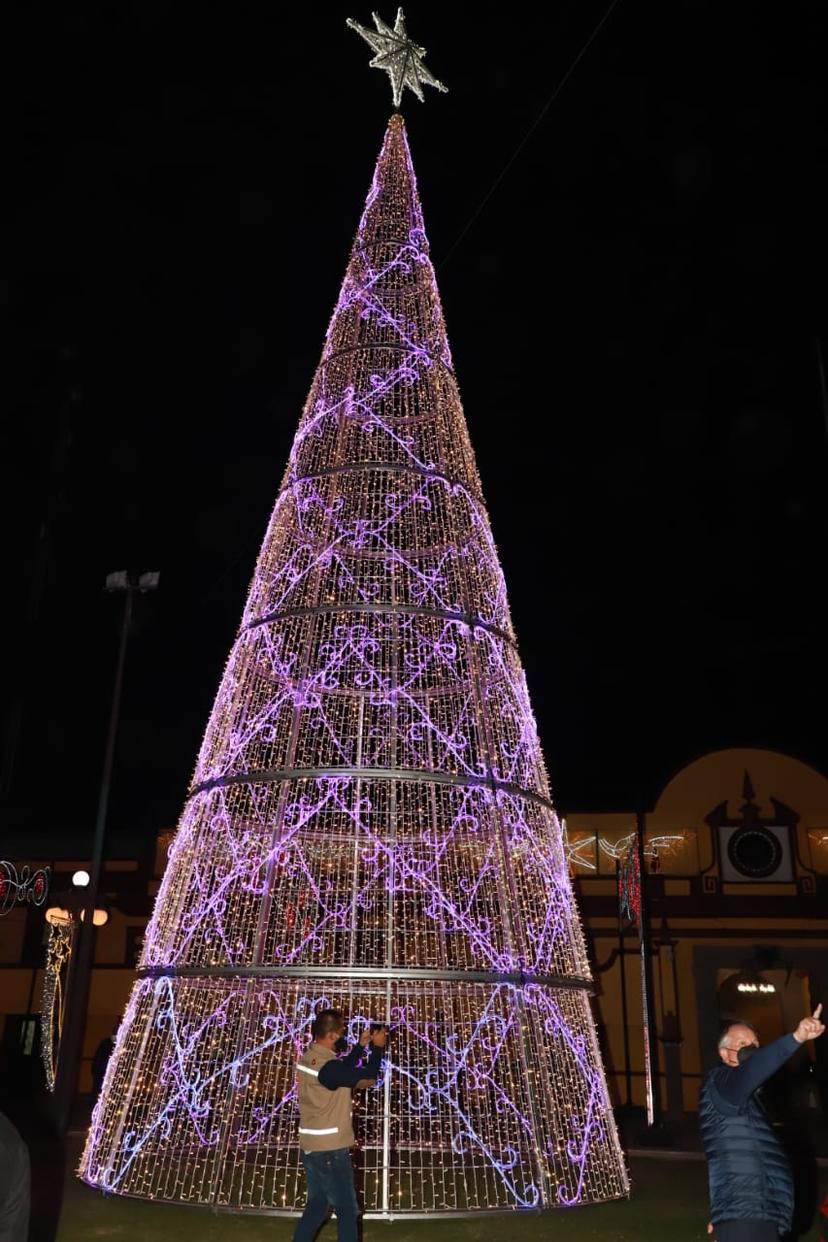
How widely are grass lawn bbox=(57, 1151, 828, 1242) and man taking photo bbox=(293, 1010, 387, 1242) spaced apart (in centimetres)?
162

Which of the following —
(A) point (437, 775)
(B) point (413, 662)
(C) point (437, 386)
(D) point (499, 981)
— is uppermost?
(C) point (437, 386)

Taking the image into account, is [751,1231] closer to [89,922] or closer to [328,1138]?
[328,1138]

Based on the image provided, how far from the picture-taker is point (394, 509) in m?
9.25

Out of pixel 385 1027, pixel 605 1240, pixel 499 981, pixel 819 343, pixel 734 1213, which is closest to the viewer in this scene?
pixel 734 1213

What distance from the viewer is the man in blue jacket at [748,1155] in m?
3.89

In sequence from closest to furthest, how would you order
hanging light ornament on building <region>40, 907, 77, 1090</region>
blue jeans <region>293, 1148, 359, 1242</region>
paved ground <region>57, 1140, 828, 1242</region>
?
blue jeans <region>293, 1148, 359, 1242</region> → paved ground <region>57, 1140, 828, 1242</region> → hanging light ornament on building <region>40, 907, 77, 1090</region>

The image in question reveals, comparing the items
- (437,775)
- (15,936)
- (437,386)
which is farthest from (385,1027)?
(15,936)

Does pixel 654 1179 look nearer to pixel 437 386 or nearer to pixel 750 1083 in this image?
pixel 750 1083

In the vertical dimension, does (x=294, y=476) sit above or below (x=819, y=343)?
below

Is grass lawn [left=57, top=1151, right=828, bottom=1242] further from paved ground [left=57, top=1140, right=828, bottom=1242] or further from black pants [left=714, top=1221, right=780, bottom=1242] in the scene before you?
black pants [left=714, top=1221, right=780, bottom=1242]

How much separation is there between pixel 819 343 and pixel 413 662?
17.6 feet

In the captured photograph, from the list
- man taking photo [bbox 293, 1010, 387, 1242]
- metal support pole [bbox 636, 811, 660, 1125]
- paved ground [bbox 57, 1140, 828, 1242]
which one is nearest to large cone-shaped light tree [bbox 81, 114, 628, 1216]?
paved ground [bbox 57, 1140, 828, 1242]

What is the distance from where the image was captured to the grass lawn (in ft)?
21.9

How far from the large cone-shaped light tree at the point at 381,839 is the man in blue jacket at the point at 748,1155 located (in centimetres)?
313
